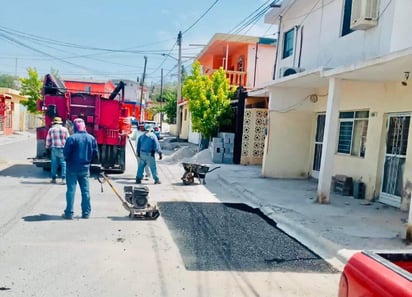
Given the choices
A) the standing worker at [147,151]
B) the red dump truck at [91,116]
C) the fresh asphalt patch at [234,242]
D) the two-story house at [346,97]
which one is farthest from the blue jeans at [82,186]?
the two-story house at [346,97]

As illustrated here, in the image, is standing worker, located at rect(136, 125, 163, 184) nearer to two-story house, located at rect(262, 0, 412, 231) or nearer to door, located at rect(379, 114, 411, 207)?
two-story house, located at rect(262, 0, 412, 231)

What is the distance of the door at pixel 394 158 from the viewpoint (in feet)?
29.2

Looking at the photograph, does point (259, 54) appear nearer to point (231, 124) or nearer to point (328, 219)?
point (231, 124)

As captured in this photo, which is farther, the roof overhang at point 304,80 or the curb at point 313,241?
the roof overhang at point 304,80

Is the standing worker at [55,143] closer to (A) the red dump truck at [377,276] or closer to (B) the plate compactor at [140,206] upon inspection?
(B) the plate compactor at [140,206]

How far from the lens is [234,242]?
605cm

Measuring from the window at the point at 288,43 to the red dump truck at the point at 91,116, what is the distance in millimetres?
6989

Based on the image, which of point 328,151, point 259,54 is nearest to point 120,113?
point 328,151

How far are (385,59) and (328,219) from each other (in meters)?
3.17

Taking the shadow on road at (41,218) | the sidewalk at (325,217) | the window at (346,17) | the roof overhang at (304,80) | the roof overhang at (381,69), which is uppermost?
the window at (346,17)

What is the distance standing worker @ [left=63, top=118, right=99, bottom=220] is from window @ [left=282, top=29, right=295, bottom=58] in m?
10.0

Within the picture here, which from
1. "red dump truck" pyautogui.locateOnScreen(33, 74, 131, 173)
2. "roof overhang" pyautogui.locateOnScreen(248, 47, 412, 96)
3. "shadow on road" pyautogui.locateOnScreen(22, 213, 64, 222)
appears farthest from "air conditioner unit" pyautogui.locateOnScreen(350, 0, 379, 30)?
"shadow on road" pyautogui.locateOnScreen(22, 213, 64, 222)

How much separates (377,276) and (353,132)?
9.60 metres

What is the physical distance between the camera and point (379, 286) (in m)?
1.95
